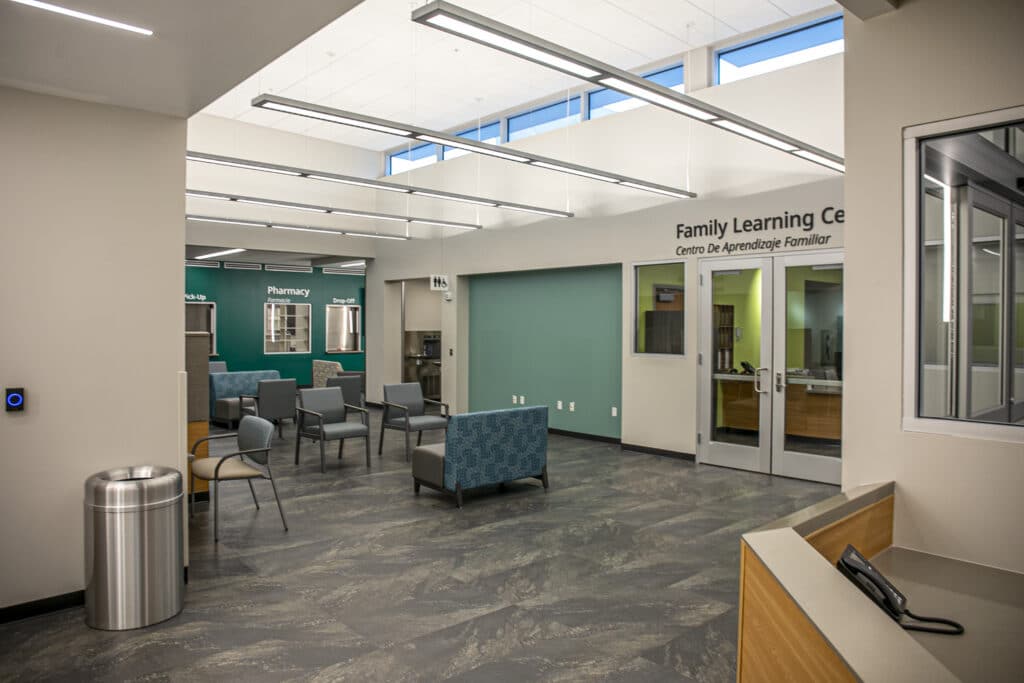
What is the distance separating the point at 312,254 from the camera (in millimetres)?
13914

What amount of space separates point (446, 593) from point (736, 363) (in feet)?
16.6

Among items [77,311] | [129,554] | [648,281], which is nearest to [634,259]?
[648,281]

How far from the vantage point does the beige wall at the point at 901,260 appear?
2494mm

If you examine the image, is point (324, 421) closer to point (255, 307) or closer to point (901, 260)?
point (901, 260)

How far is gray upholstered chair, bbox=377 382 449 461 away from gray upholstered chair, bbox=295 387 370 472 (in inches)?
16.9

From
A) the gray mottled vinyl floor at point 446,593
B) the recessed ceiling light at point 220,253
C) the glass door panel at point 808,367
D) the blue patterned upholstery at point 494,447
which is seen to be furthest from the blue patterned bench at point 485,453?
the recessed ceiling light at point 220,253

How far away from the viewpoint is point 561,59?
422cm

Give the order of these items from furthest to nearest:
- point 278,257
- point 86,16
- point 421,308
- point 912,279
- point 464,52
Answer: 1. point 278,257
2. point 421,308
3. point 464,52
4. point 86,16
5. point 912,279

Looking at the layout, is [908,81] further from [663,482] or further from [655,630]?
[663,482]

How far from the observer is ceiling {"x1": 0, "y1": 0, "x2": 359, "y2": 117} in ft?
9.48

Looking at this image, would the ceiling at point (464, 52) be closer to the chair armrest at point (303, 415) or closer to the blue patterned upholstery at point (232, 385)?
the chair armrest at point (303, 415)

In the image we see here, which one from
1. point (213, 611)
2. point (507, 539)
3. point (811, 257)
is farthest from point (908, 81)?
point (811, 257)

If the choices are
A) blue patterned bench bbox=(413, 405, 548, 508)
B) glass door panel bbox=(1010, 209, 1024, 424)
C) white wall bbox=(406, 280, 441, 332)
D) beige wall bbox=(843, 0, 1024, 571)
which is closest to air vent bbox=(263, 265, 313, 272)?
white wall bbox=(406, 280, 441, 332)

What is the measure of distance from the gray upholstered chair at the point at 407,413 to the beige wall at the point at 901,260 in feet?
20.5
